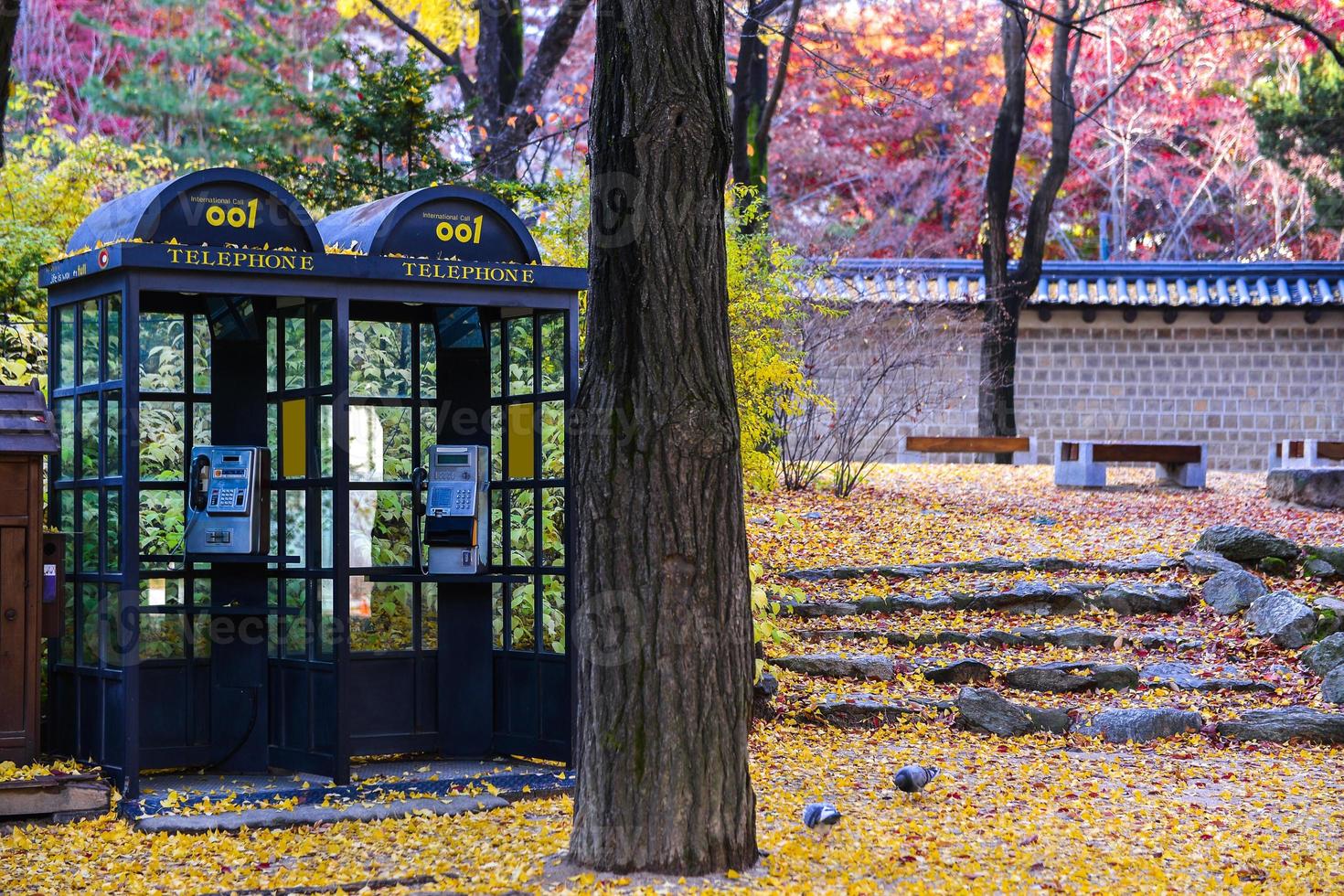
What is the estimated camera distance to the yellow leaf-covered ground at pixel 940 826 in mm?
5797

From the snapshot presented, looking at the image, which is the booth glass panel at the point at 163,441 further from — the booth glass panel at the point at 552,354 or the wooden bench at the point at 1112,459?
the wooden bench at the point at 1112,459

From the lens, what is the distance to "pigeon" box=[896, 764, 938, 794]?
7.34m

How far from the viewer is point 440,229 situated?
7.53m

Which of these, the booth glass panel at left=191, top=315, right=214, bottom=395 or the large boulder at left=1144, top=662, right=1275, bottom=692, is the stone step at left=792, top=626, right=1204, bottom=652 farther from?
the booth glass panel at left=191, top=315, right=214, bottom=395

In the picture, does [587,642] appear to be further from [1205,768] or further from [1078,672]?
[1078,672]

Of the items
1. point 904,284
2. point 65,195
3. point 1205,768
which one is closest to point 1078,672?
point 1205,768

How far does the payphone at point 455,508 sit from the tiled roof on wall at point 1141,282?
1404 cm

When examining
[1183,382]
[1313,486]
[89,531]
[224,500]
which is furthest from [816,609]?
[1183,382]

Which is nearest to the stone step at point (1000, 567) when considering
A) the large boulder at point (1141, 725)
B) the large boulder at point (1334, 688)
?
the large boulder at point (1334, 688)

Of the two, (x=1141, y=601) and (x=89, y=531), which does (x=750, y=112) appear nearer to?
(x=1141, y=601)

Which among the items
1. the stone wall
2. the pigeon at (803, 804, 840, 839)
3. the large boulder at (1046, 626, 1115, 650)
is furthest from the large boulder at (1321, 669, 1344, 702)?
the stone wall

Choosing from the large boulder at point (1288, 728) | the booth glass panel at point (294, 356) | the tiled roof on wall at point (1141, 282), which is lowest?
the large boulder at point (1288, 728)

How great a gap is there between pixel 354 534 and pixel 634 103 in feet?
10.5

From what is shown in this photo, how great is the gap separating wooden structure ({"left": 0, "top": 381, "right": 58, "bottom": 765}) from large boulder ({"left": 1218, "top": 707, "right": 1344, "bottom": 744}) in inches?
252
